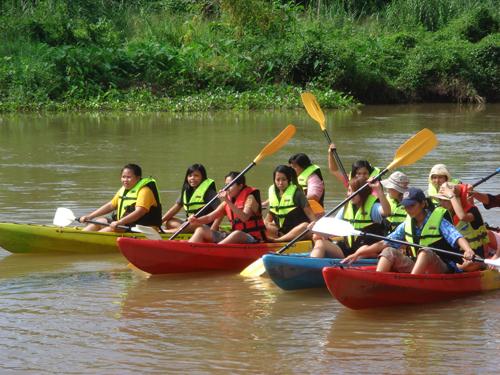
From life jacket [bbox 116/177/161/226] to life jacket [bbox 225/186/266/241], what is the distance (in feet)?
2.29

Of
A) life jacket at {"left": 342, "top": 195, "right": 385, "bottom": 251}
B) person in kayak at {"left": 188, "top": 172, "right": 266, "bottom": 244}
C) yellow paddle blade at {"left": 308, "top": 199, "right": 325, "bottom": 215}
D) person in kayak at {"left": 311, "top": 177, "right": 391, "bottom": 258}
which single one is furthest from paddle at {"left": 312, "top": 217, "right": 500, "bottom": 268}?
yellow paddle blade at {"left": 308, "top": 199, "right": 325, "bottom": 215}

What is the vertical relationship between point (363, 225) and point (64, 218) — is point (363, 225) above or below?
above

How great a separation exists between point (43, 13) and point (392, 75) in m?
8.57

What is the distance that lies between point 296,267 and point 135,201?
191 centimetres

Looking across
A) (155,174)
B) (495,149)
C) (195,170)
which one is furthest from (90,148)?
(195,170)

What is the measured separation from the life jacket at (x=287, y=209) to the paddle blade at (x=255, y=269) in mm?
548

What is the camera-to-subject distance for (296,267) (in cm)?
723

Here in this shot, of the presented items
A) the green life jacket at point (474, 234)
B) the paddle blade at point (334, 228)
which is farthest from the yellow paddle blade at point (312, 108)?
the paddle blade at point (334, 228)

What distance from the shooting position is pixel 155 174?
13.5 m

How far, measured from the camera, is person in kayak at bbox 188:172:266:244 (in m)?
8.12

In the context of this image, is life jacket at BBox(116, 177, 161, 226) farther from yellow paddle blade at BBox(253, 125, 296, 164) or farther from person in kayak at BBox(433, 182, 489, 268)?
person in kayak at BBox(433, 182, 489, 268)

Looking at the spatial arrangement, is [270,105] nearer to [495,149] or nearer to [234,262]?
[495,149]

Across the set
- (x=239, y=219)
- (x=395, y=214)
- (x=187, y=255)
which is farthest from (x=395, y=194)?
(x=187, y=255)

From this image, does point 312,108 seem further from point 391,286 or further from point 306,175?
point 391,286
